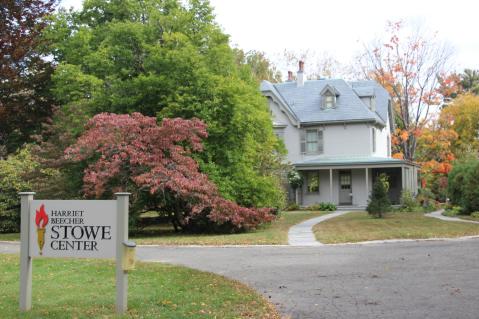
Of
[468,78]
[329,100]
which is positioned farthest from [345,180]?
[468,78]

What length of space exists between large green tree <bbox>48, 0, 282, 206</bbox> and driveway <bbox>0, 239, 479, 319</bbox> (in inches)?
255

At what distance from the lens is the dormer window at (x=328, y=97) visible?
36625mm

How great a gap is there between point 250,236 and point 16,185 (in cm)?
1127

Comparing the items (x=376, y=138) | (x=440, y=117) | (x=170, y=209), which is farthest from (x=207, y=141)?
(x=440, y=117)

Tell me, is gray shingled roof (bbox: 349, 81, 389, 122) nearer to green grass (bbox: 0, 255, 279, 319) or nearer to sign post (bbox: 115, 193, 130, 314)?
green grass (bbox: 0, 255, 279, 319)

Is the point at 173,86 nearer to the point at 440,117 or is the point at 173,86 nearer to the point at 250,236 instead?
the point at 250,236

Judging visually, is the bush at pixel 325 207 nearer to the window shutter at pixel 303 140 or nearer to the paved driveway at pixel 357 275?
the window shutter at pixel 303 140

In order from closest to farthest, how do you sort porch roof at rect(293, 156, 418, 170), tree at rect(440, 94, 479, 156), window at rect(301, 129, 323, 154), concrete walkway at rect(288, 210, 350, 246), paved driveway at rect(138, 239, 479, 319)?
paved driveway at rect(138, 239, 479, 319), concrete walkway at rect(288, 210, 350, 246), porch roof at rect(293, 156, 418, 170), window at rect(301, 129, 323, 154), tree at rect(440, 94, 479, 156)

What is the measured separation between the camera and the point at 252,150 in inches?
910

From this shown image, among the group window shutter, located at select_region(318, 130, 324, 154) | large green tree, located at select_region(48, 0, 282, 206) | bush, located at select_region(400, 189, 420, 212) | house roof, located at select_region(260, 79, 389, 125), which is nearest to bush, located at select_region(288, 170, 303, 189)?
window shutter, located at select_region(318, 130, 324, 154)

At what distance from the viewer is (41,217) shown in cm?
795

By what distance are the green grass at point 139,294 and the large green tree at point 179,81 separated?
10.5m

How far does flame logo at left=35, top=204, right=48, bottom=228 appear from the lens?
312 inches

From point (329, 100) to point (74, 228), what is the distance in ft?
100
